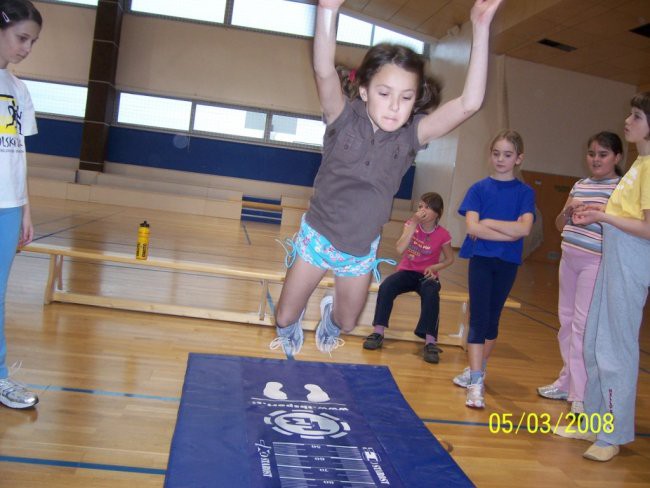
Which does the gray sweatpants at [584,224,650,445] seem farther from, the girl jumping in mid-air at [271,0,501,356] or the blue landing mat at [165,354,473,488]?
the girl jumping in mid-air at [271,0,501,356]

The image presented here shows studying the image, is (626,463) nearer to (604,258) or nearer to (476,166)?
(604,258)

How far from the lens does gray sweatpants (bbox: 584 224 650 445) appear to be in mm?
2342

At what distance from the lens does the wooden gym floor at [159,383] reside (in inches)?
80.0

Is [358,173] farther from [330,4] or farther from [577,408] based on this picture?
[577,408]

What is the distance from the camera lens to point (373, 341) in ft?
12.3

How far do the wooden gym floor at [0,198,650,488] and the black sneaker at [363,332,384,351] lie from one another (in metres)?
0.05

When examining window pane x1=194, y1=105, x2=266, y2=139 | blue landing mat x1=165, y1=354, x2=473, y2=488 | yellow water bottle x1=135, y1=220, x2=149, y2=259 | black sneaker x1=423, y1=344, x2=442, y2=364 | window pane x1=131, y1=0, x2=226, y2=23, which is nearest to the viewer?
blue landing mat x1=165, y1=354, x2=473, y2=488

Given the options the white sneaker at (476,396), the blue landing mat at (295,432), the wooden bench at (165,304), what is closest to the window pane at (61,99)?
the wooden bench at (165,304)

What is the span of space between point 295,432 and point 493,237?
4.28 feet

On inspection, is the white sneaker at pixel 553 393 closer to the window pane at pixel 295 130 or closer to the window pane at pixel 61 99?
the window pane at pixel 295 130

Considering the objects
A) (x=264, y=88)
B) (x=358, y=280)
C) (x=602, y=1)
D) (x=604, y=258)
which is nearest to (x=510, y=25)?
(x=602, y=1)

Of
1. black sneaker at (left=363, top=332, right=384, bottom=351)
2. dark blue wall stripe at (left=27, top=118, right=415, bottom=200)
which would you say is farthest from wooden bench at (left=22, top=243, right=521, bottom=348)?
dark blue wall stripe at (left=27, top=118, right=415, bottom=200)

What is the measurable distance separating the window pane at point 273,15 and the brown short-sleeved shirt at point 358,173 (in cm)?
1131
